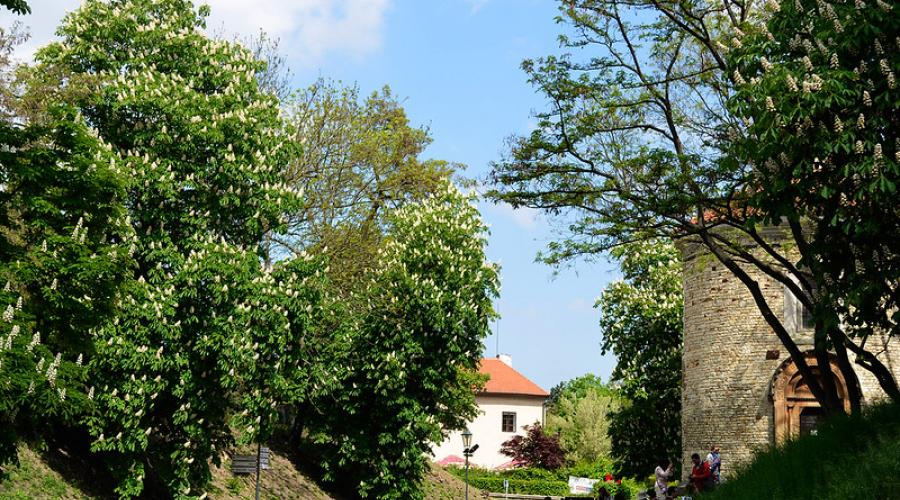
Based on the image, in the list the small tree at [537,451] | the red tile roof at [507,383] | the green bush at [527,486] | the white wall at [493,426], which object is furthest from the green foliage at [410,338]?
the red tile roof at [507,383]

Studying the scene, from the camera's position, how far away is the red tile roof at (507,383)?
8112cm

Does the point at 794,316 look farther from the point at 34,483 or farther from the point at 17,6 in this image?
the point at 17,6

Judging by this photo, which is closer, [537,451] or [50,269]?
[50,269]

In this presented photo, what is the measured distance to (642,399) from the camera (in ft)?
128

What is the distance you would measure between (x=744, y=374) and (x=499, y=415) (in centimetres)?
5271

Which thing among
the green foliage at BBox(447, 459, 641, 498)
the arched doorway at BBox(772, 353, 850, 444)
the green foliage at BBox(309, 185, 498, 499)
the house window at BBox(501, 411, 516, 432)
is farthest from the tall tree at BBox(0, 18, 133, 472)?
the house window at BBox(501, 411, 516, 432)

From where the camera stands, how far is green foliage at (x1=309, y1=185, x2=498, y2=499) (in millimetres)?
32906

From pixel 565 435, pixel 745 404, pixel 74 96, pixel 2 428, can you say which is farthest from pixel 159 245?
pixel 565 435

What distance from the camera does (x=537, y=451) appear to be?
→ 209 ft

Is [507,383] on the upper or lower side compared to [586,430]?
upper

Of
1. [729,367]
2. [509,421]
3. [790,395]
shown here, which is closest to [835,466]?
[790,395]

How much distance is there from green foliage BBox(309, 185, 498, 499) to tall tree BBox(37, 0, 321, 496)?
6.38 metres

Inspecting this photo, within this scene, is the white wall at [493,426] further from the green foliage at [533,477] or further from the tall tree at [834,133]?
the tall tree at [834,133]

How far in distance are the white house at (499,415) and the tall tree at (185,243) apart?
52.9 meters
